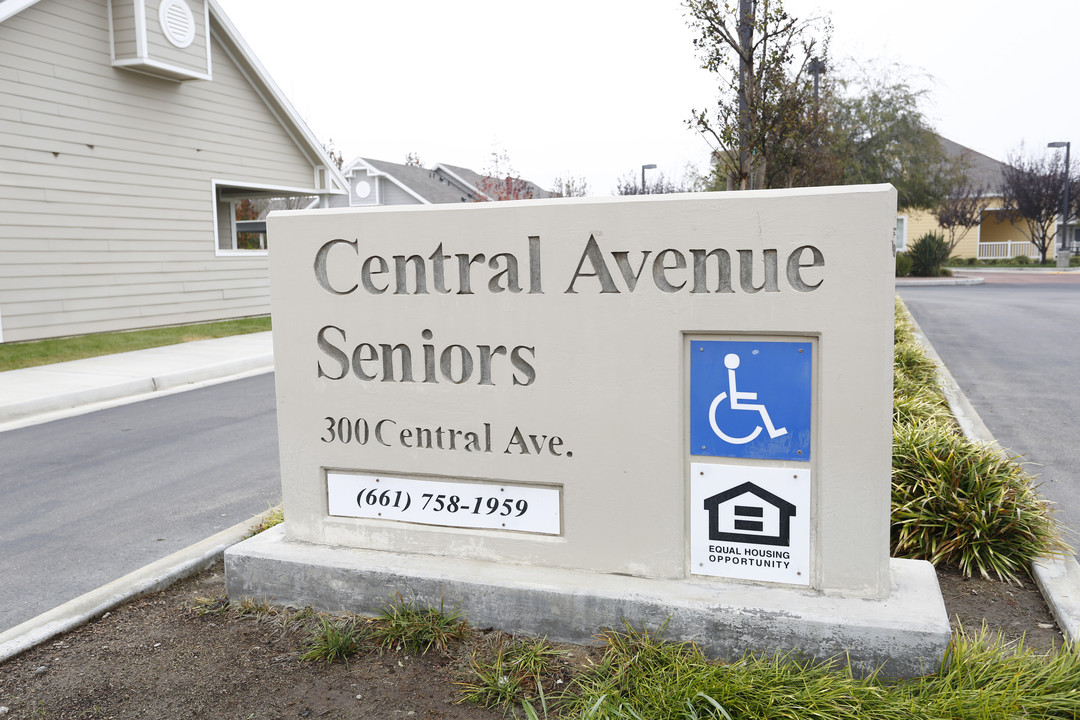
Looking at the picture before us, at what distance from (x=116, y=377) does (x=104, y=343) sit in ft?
11.0

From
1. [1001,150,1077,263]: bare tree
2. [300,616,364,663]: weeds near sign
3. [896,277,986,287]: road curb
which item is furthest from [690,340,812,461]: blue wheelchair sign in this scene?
[1001,150,1077,263]: bare tree

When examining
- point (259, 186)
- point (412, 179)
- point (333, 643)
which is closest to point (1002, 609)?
point (333, 643)

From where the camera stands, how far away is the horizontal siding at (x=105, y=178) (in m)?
13.7

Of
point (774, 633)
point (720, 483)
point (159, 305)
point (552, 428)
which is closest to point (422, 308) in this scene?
point (552, 428)

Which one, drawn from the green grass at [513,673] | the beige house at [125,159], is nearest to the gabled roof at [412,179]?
the beige house at [125,159]

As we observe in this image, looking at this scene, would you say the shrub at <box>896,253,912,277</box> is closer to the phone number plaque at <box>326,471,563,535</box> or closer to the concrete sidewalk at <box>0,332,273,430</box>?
the concrete sidewalk at <box>0,332,273,430</box>

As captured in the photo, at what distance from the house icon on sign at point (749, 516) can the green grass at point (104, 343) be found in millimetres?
11381

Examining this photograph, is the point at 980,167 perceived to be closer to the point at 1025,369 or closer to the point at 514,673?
the point at 1025,369

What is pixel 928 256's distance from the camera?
32469mm

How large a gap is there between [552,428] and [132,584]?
84.8 inches

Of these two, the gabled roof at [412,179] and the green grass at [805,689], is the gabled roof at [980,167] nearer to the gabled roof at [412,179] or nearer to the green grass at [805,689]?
the gabled roof at [412,179]

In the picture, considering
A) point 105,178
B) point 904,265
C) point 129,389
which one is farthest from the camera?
point 904,265

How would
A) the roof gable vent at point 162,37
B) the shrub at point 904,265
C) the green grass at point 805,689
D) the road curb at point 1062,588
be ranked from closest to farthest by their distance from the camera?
the green grass at point 805,689 → the road curb at point 1062,588 → the roof gable vent at point 162,37 → the shrub at point 904,265

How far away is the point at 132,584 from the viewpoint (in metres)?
4.04
